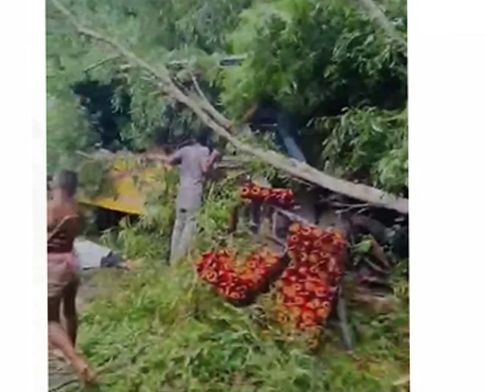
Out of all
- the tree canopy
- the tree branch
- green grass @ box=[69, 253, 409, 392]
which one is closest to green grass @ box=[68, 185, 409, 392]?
green grass @ box=[69, 253, 409, 392]

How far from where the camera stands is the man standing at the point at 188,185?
94 centimetres

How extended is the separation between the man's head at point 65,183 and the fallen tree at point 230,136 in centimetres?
17

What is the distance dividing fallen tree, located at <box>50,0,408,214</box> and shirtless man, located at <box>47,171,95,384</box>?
0.59 feet

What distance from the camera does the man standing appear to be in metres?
0.94

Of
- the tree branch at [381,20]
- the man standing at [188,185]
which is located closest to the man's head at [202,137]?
the man standing at [188,185]

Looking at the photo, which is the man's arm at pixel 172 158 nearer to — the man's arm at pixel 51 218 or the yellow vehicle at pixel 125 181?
the yellow vehicle at pixel 125 181

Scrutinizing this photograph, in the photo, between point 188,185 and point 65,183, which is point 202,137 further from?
point 65,183

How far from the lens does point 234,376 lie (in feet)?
3.03

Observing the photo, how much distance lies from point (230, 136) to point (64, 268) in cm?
29

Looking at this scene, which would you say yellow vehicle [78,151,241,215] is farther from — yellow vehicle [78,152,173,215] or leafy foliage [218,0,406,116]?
leafy foliage [218,0,406,116]

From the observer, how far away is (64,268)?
945 millimetres

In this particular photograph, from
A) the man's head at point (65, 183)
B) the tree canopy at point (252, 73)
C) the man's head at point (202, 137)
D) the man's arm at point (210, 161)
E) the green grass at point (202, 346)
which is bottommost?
the green grass at point (202, 346)
